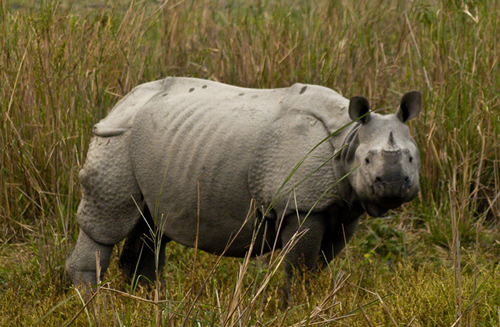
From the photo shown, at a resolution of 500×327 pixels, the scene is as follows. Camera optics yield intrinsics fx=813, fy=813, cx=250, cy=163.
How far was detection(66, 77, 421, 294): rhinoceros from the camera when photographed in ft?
→ 11.5

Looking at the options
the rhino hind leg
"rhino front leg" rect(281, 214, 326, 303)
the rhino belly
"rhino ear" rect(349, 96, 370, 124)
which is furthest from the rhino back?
"rhino ear" rect(349, 96, 370, 124)

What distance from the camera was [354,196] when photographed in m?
3.61

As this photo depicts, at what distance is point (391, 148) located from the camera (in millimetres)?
3348

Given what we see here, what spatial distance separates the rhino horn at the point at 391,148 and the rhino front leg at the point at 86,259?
1566mm

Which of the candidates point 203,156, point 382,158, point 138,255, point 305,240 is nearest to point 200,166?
point 203,156

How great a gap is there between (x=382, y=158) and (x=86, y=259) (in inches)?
64.6

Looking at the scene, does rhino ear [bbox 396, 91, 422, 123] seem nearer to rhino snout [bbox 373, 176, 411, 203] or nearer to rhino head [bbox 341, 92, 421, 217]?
rhino head [bbox 341, 92, 421, 217]

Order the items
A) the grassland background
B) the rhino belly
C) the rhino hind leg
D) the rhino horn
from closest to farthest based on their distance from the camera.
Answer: the rhino horn, the rhino belly, the rhino hind leg, the grassland background

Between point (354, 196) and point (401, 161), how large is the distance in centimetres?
34

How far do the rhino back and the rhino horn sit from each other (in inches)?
25.1

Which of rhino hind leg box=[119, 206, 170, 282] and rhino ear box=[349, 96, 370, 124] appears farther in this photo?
rhino hind leg box=[119, 206, 170, 282]

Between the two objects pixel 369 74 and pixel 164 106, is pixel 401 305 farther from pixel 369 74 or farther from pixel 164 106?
pixel 369 74

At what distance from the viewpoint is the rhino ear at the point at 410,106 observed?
3.58m

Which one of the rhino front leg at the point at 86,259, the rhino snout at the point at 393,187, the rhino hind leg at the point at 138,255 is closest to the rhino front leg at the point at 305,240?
the rhino snout at the point at 393,187
